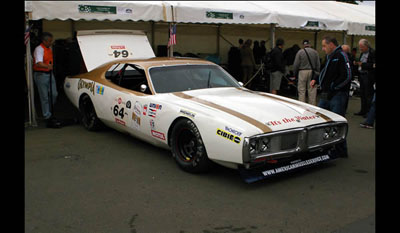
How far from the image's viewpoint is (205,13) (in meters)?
8.87

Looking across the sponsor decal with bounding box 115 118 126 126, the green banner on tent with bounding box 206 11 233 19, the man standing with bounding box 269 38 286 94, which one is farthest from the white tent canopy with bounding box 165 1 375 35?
the sponsor decal with bounding box 115 118 126 126

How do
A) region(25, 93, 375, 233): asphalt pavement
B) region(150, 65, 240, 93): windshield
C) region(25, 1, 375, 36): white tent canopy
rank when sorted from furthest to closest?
region(25, 1, 375, 36): white tent canopy → region(150, 65, 240, 93): windshield → region(25, 93, 375, 233): asphalt pavement

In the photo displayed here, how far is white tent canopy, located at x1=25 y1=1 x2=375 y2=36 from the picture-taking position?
23.8 ft

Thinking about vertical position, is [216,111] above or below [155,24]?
below

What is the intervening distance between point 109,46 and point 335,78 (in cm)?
481

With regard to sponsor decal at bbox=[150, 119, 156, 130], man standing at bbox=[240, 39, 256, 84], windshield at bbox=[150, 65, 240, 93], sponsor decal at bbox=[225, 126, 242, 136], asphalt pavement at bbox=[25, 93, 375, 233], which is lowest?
asphalt pavement at bbox=[25, 93, 375, 233]

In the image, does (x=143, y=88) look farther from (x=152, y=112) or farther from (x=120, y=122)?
(x=120, y=122)

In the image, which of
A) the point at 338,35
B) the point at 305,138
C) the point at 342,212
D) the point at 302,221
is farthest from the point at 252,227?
the point at 338,35

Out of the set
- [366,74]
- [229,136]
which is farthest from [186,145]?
[366,74]

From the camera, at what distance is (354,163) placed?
16.7ft

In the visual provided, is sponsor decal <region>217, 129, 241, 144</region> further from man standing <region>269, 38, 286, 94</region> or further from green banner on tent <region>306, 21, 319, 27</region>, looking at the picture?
green banner on tent <region>306, 21, 319, 27</region>

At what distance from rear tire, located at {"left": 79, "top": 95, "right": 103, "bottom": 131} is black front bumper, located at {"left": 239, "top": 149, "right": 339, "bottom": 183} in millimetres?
3379

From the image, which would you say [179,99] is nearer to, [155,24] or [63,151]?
[63,151]
